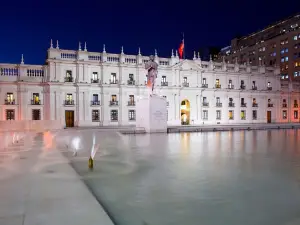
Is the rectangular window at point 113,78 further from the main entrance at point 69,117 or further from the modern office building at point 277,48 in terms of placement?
the modern office building at point 277,48

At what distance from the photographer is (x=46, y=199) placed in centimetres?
462

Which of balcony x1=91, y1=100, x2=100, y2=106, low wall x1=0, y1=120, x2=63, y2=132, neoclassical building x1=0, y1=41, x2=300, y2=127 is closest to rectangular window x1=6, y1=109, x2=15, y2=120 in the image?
neoclassical building x1=0, y1=41, x2=300, y2=127

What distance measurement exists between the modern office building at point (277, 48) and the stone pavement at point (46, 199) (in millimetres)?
67424

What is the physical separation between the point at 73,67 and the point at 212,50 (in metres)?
72.0

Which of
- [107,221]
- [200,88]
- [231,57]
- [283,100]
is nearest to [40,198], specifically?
[107,221]

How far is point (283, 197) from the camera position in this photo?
5195 millimetres

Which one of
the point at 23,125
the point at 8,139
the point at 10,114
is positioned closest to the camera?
the point at 8,139

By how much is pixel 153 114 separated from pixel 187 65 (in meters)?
27.4

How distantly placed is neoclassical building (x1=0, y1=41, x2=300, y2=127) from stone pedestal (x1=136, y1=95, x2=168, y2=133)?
20606 mm

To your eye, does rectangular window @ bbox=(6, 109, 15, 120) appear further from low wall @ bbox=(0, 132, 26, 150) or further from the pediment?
the pediment

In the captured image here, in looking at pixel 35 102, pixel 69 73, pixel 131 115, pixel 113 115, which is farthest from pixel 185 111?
pixel 35 102

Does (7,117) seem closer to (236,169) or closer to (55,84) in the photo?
(55,84)

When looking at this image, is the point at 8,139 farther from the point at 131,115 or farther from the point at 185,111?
the point at 185,111

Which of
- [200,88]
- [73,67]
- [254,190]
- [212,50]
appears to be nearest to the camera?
[254,190]
